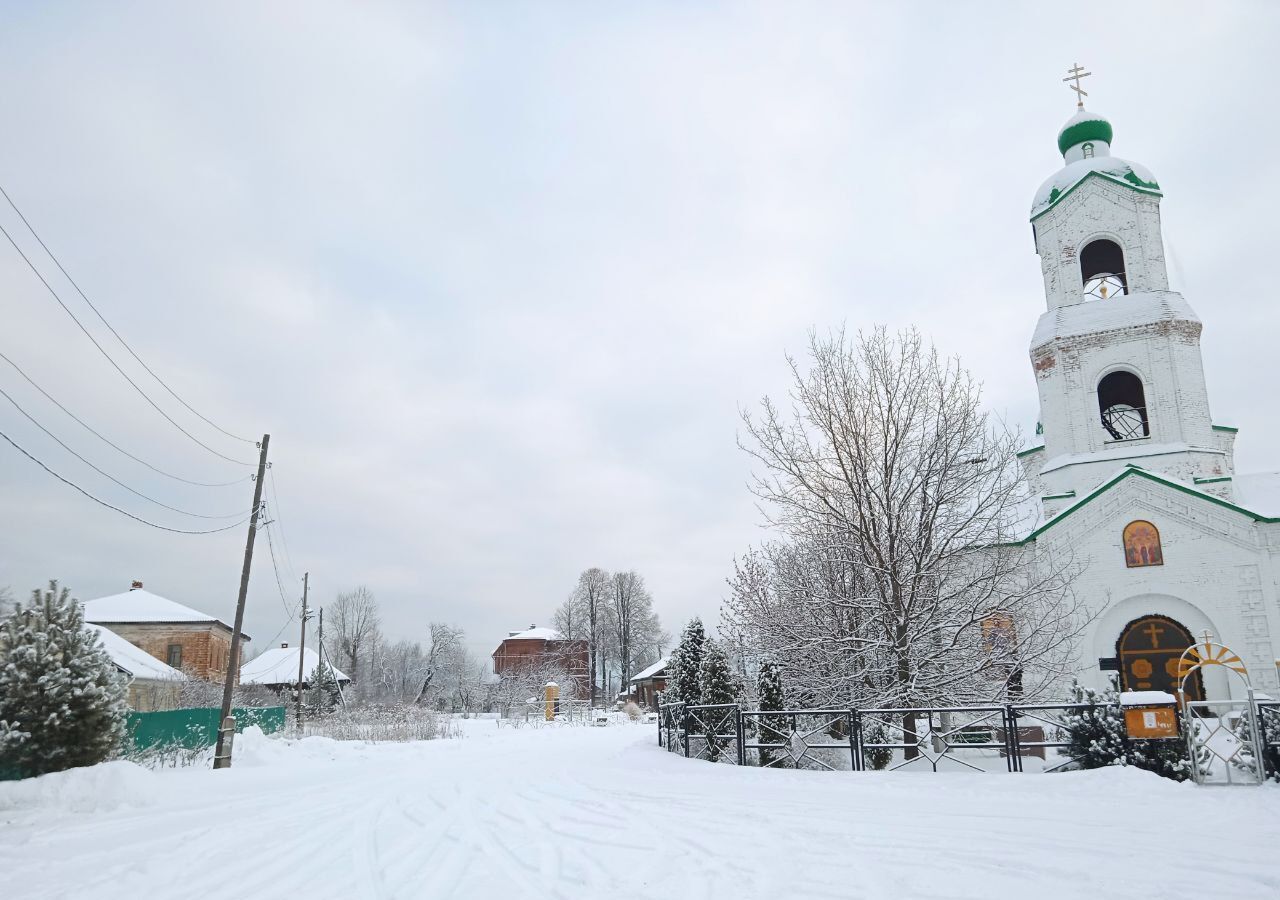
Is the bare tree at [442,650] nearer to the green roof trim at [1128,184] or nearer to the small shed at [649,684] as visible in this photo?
the small shed at [649,684]

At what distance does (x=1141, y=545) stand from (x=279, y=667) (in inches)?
2274

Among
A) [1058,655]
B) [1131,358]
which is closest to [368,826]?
[1058,655]

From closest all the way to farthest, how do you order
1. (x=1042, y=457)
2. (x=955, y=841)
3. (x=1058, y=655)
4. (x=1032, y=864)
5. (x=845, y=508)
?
(x=1032, y=864) < (x=955, y=841) < (x=845, y=508) < (x=1058, y=655) < (x=1042, y=457)

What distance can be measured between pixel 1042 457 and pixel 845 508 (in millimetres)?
16651

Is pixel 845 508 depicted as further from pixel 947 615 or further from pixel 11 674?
pixel 11 674

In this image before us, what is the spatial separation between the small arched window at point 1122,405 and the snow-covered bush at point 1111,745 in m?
15.5

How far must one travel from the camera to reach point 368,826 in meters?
10.1

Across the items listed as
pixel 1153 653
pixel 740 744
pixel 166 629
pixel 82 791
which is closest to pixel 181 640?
pixel 166 629

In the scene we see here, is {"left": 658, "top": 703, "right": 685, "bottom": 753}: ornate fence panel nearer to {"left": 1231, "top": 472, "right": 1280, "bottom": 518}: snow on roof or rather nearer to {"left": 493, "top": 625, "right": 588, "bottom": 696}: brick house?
{"left": 1231, "top": 472, "right": 1280, "bottom": 518}: snow on roof

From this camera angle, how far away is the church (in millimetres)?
21188

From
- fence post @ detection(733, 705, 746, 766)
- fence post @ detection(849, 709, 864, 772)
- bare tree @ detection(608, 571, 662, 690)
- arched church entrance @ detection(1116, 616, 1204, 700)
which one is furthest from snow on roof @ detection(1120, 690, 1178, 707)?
bare tree @ detection(608, 571, 662, 690)

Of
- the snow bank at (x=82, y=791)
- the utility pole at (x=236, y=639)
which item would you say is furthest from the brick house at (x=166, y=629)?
the snow bank at (x=82, y=791)

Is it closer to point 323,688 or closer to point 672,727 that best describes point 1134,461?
point 672,727

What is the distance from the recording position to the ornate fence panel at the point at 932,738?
43.6ft
